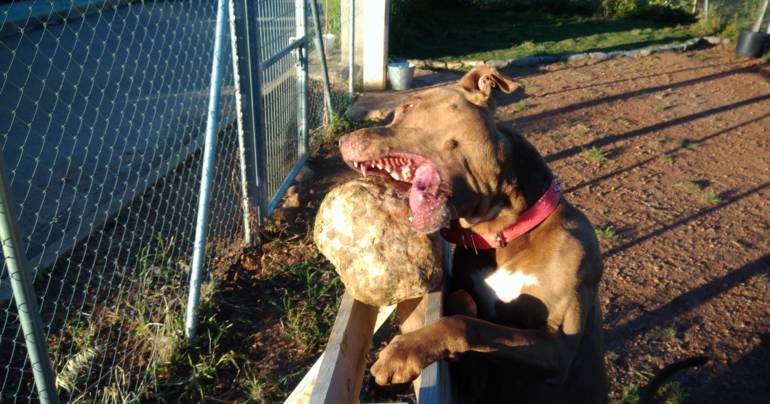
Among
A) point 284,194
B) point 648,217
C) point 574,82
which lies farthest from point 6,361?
point 574,82

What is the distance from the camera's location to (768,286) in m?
5.04

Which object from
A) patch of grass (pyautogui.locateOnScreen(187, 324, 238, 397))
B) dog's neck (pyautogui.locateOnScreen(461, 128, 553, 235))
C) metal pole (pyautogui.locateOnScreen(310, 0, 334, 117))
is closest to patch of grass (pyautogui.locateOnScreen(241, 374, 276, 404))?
patch of grass (pyautogui.locateOnScreen(187, 324, 238, 397))

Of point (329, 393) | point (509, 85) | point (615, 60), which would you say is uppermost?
point (509, 85)

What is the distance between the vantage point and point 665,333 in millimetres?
4406

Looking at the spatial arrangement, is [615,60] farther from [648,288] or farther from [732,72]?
[648,288]

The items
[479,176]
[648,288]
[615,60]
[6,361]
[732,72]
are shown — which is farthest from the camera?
[615,60]

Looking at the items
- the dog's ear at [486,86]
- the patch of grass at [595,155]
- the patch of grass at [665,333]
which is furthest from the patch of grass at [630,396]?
the patch of grass at [595,155]

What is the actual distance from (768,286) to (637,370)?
1723 mm

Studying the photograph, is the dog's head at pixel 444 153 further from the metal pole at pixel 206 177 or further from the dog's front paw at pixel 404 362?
the metal pole at pixel 206 177

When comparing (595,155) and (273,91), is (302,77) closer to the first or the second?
(273,91)

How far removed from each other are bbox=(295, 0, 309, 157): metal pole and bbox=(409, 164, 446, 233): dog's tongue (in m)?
4.51

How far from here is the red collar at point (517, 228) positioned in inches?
96.2

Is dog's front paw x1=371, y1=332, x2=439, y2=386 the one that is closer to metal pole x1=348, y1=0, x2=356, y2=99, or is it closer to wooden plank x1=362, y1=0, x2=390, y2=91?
metal pole x1=348, y1=0, x2=356, y2=99

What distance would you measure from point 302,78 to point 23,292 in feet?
14.3
